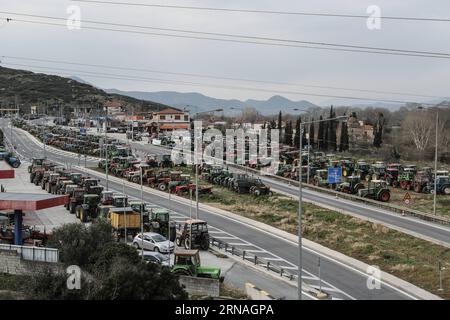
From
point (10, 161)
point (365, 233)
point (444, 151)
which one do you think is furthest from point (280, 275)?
point (444, 151)

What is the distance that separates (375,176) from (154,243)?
36509 mm

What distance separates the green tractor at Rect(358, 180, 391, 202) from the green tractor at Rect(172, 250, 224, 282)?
2839cm

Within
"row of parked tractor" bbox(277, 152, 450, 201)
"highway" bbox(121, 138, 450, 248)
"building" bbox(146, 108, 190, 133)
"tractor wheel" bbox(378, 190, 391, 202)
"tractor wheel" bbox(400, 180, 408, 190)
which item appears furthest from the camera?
"building" bbox(146, 108, 190, 133)

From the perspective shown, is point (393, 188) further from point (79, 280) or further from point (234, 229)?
point (79, 280)

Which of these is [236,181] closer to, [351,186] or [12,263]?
[351,186]

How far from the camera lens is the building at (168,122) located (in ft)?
454

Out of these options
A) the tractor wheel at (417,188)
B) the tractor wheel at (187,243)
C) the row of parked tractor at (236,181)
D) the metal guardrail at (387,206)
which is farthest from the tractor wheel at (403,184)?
the tractor wheel at (187,243)

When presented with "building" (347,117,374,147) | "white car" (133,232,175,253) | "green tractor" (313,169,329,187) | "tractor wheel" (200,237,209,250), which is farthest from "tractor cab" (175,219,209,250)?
"building" (347,117,374,147)

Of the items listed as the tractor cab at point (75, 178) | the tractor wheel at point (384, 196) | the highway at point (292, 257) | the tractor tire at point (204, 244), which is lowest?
the highway at point (292, 257)

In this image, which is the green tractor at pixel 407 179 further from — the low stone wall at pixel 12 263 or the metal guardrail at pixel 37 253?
the low stone wall at pixel 12 263

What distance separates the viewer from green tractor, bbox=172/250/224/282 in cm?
2828

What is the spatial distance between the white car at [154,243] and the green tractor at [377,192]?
24673mm

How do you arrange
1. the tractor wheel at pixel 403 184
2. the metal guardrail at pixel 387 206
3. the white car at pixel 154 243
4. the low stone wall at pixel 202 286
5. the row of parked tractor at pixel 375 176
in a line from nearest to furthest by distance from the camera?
the low stone wall at pixel 202 286 → the white car at pixel 154 243 → the metal guardrail at pixel 387 206 → the row of parked tractor at pixel 375 176 → the tractor wheel at pixel 403 184

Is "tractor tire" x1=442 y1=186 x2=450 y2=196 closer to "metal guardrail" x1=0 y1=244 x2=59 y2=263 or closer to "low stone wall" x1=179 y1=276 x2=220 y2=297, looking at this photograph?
"low stone wall" x1=179 y1=276 x2=220 y2=297
